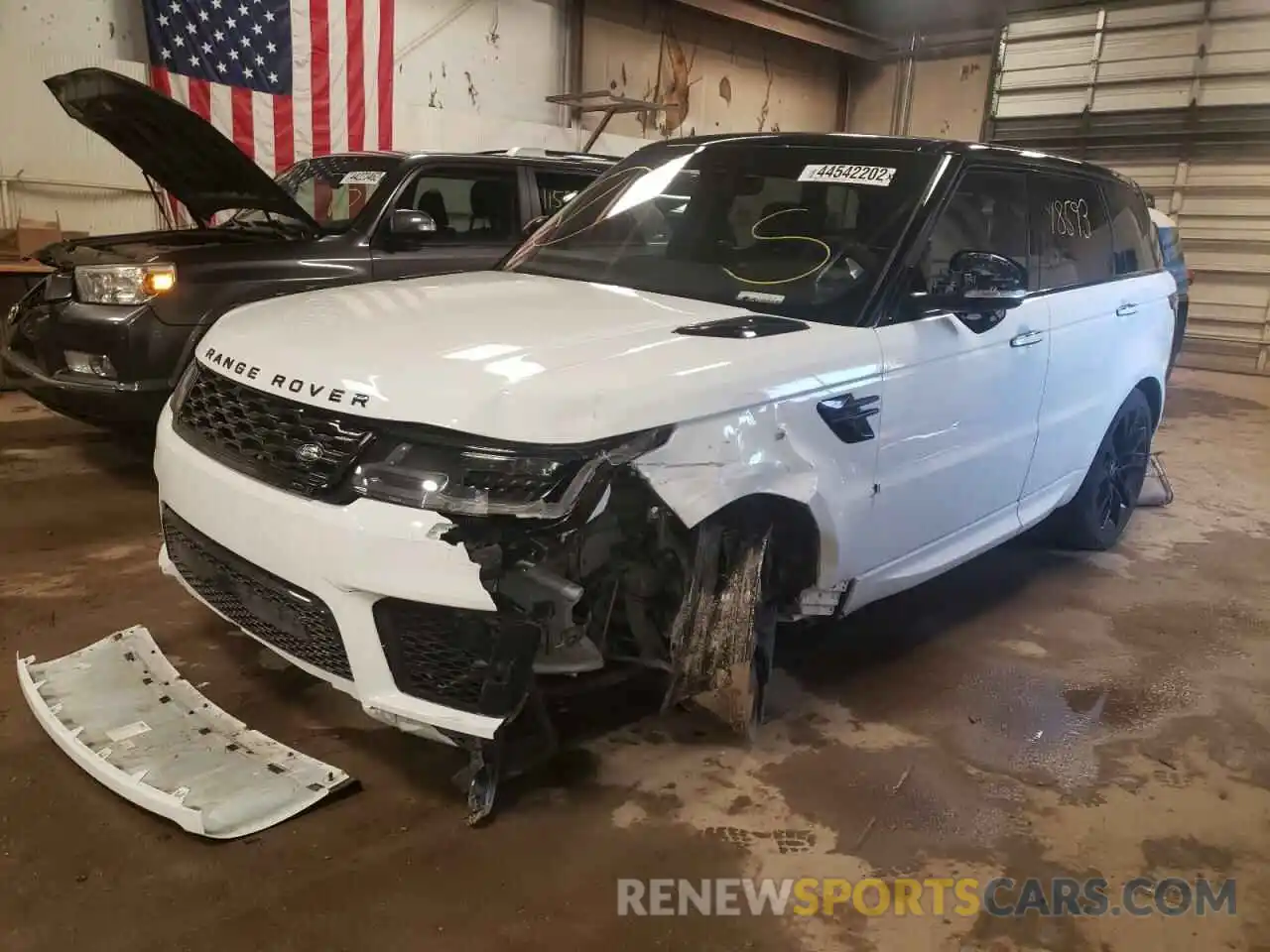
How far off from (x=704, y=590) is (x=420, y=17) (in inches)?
348

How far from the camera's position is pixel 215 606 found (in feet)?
8.65

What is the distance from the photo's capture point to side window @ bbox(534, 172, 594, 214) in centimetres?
612

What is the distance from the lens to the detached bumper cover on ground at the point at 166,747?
7.72 feet

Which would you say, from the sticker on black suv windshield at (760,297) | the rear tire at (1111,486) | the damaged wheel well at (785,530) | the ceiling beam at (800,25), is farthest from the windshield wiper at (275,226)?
the ceiling beam at (800,25)

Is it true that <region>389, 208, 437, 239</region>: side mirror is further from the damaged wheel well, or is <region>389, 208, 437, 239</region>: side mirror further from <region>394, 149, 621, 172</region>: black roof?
the damaged wheel well

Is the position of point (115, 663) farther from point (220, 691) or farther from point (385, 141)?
point (385, 141)

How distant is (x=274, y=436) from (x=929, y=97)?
576 inches

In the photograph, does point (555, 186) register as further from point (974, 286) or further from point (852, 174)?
point (974, 286)

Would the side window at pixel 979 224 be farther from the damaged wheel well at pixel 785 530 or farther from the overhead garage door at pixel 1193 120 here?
the overhead garage door at pixel 1193 120

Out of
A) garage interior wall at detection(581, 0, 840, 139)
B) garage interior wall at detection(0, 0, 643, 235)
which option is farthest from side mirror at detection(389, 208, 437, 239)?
garage interior wall at detection(581, 0, 840, 139)

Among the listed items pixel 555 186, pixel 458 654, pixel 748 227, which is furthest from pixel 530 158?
pixel 458 654

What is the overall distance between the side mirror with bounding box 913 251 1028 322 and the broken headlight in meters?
1.40

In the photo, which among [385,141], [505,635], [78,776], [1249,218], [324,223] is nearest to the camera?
[505,635]

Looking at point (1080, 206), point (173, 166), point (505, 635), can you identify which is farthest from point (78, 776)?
point (1080, 206)
